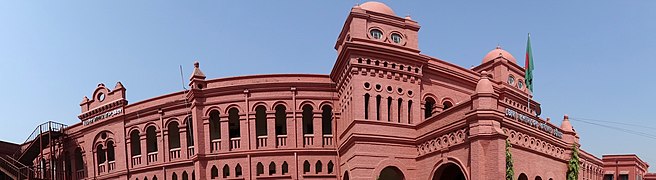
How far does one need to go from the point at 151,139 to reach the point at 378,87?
16769 mm

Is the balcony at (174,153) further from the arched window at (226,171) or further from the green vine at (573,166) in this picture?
the green vine at (573,166)

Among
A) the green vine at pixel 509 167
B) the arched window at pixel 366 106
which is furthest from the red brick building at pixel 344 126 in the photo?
the green vine at pixel 509 167

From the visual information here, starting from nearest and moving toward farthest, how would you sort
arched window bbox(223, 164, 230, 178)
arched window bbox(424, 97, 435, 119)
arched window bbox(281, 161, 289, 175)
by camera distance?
1. arched window bbox(424, 97, 435, 119)
2. arched window bbox(281, 161, 289, 175)
3. arched window bbox(223, 164, 230, 178)

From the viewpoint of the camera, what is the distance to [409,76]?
31.0 metres

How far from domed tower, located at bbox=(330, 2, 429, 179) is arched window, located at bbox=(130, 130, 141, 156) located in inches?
561

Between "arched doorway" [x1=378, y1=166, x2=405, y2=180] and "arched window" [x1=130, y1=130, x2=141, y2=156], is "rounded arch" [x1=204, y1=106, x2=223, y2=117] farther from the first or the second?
"arched doorway" [x1=378, y1=166, x2=405, y2=180]

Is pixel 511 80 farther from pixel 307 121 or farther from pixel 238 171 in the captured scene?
pixel 238 171

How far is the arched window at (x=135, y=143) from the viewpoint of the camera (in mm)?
37750

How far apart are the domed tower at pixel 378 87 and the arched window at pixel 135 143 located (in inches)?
561

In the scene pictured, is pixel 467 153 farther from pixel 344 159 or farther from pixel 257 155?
pixel 257 155

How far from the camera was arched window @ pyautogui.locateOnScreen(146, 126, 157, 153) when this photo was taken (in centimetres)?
3731

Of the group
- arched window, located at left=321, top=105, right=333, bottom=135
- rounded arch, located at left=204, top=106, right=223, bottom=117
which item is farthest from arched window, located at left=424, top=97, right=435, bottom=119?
rounded arch, located at left=204, top=106, right=223, bottom=117

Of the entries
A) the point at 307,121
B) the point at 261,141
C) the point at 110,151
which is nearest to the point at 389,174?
the point at 307,121

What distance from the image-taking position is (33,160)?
4394cm
